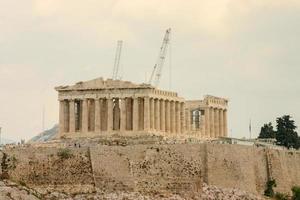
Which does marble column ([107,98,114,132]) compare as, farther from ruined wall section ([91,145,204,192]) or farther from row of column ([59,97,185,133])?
ruined wall section ([91,145,204,192])

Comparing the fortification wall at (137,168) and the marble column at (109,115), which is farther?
the marble column at (109,115)

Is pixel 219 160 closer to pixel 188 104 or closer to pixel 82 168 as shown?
pixel 82 168

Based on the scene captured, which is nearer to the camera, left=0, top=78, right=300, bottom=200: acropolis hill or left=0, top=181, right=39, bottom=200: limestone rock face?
left=0, top=181, right=39, bottom=200: limestone rock face

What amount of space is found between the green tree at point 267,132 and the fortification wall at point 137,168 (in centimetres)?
2513

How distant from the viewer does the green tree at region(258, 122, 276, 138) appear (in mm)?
143875

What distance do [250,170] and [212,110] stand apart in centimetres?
2145

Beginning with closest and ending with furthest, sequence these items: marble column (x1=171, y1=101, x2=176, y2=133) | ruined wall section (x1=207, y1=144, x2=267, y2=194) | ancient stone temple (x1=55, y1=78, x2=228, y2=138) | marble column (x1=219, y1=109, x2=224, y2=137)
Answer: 1. ruined wall section (x1=207, y1=144, x2=267, y2=194)
2. ancient stone temple (x1=55, y1=78, x2=228, y2=138)
3. marble column (x1=171, y1=101, x2=176, y2=133)
4. marble column (x1=219, y1=109, x2=224, y2=137)

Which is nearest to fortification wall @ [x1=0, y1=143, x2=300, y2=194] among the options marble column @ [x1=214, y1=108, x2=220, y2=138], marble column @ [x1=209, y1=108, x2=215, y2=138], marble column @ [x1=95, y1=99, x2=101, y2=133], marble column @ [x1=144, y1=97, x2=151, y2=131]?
marble column @ [x1=144, y1=97, x2=151, y2=131]

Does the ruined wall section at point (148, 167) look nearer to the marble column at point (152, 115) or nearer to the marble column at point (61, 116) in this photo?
the marble column at point (152, 115)

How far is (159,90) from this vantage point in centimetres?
12425

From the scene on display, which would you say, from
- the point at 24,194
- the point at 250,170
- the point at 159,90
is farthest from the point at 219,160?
the point at 24,194

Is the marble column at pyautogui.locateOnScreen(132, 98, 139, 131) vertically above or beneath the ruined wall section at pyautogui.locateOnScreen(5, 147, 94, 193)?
above

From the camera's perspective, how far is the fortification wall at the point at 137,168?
103 meters

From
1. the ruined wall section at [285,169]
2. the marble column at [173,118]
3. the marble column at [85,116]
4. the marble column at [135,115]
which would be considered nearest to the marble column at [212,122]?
the ruined wall section at [285,169]
